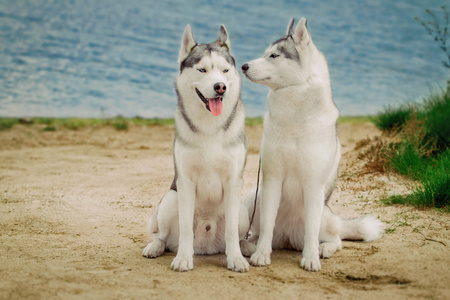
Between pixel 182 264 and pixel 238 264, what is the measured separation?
44 cm

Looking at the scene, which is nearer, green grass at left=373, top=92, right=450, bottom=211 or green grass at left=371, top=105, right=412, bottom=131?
green grass at left=373, top=92, right=450, bottom=211

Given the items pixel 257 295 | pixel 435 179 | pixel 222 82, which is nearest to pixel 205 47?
pixel 222 82

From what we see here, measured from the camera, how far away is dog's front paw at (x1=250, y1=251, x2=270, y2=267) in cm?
390

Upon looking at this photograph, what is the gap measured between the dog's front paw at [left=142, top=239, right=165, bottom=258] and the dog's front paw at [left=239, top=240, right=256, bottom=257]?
0.72 m

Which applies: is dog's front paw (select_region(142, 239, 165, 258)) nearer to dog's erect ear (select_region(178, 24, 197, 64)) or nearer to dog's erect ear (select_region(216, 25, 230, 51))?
dog's erect ear (select_region(178, 24, 197, 64))

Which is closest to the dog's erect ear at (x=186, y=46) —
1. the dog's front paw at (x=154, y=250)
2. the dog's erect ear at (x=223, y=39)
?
the dog's erect ear at (x=223, y=39)

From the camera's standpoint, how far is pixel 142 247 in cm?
452

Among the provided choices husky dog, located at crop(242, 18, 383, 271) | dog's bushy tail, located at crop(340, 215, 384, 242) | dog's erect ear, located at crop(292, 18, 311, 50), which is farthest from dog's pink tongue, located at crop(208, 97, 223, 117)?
dog's bushy tail, located at crop(340, 215, 384, 242)

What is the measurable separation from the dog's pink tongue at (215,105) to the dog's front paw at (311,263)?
139 cm

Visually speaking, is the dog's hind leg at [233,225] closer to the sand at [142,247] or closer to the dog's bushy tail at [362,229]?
the sand at [142,247]

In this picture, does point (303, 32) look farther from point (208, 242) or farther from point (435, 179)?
point (435, 179)

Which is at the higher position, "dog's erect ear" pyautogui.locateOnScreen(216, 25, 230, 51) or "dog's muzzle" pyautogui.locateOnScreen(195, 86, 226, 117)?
"dog's erect ear" pyautogui.locateOnScreen(216, 25, 230, 51)

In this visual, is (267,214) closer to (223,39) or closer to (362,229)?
(362,229)

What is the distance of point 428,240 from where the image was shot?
171 inches
